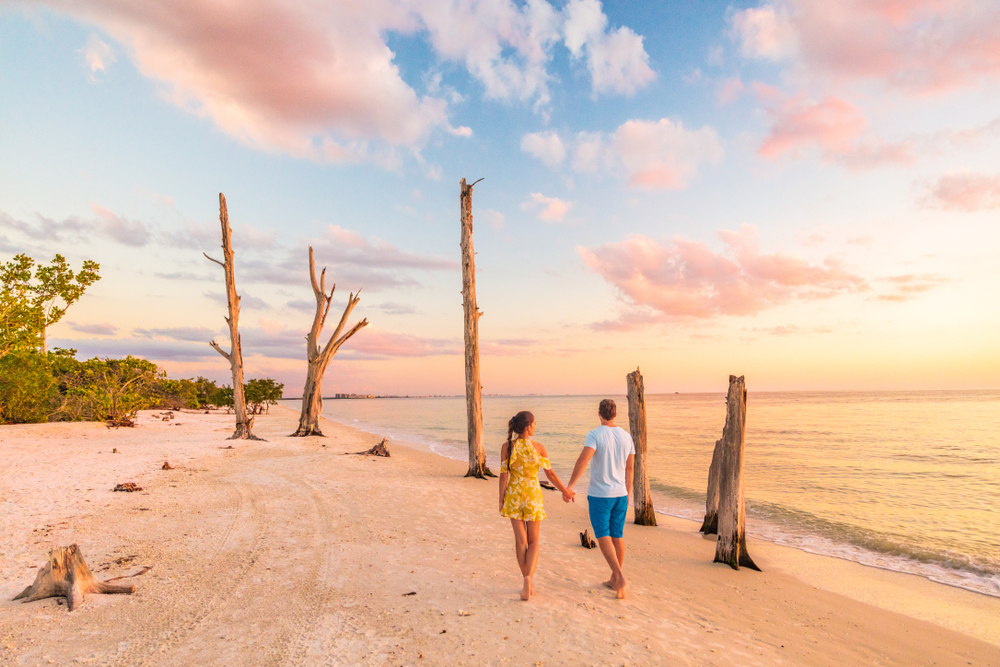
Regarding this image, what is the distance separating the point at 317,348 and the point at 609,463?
1963cm

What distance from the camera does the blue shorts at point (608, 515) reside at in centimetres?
491

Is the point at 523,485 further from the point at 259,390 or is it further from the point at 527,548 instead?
the point at 259,390

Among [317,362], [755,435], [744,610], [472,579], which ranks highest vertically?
[317,362]

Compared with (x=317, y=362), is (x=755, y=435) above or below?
below

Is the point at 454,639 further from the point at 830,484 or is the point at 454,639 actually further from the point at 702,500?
the point at 830,484

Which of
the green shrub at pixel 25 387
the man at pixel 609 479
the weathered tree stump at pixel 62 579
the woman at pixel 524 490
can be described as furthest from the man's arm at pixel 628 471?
the green shrub at pixel 25 387

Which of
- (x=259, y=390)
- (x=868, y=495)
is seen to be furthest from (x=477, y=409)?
(x=259, y=390)

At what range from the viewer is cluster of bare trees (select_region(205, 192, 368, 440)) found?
1942 centimetres

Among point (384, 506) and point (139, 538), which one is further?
point (384, 506)

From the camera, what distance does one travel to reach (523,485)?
15.3ft

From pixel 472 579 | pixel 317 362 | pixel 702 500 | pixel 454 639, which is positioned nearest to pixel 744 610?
pixel 472 579

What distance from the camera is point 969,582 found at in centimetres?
721

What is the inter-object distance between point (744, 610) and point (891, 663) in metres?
1.27

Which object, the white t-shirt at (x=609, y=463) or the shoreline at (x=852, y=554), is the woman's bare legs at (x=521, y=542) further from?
the shoreline at (x=852, y=554)
